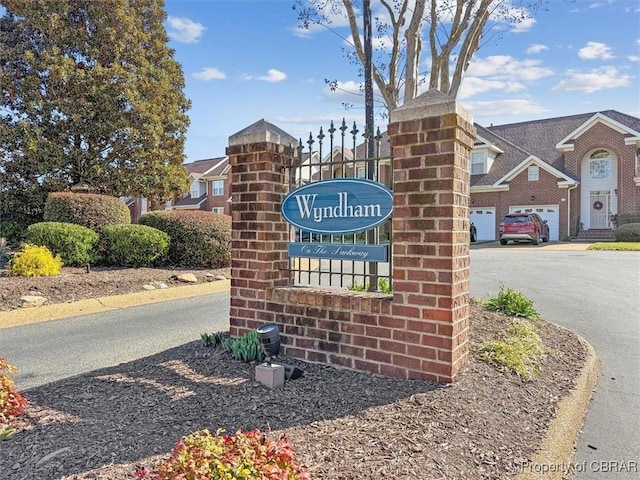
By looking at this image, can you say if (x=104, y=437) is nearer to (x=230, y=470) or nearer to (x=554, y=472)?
(x=230, y=470)

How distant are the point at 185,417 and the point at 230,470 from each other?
1.18m

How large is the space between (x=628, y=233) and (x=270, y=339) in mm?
22236

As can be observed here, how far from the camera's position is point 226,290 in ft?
30.6

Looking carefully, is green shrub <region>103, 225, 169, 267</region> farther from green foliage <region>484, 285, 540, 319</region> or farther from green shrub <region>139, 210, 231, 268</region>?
green foliage <region>484, 285, 540, 319</region>

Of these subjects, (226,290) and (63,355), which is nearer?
(63,355)

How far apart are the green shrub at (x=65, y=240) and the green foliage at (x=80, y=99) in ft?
18.0

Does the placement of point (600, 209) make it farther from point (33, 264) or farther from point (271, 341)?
point (33, 264)

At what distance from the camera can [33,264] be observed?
27.2 feet

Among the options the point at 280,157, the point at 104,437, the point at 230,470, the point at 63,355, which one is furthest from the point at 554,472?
the point at 63,355

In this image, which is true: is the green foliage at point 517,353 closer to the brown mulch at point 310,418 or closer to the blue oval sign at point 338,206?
the brown mulch at point 310,418

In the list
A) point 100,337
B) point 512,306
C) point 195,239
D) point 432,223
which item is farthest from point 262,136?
point 195,239

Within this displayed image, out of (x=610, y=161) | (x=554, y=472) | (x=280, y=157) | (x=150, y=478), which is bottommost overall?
(x=554, y=472)

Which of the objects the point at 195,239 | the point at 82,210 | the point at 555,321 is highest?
→ the point at 82,210

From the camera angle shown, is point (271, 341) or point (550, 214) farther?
point (550, 214)
